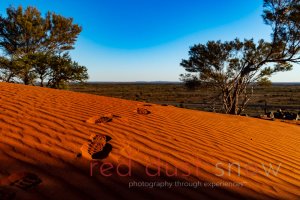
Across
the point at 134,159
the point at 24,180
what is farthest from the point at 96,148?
the point at 24,180

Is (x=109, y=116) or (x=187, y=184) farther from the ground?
(x=109, y=116)

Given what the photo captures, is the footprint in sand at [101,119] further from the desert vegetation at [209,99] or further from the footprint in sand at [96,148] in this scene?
the desert vegetation at [209,99]

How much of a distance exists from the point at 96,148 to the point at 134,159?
0.58 meters

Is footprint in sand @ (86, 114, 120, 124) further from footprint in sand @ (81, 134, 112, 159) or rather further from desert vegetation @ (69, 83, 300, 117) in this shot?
desert vegetation @ (69, 83, 300, 117)

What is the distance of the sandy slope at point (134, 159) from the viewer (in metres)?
2.51

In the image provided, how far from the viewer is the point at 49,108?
5285 mm

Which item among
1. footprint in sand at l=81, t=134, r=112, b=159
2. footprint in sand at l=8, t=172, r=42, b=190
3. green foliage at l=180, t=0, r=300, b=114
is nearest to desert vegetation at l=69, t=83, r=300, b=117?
green foliage at l=180, t=0, r=300, b=114

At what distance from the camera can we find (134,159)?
323 centimetres

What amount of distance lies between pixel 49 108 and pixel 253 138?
4283 millimetres

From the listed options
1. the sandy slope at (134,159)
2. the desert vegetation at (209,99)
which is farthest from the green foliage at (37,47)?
the sandy slope at (134,159)

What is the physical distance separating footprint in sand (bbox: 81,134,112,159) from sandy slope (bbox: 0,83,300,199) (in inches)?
2.8

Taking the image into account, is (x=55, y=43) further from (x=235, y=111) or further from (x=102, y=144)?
(x=102, y=144)

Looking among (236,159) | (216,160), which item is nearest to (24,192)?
(216,160)

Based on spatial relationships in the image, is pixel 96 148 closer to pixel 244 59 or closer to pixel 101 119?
pixel 101 119
